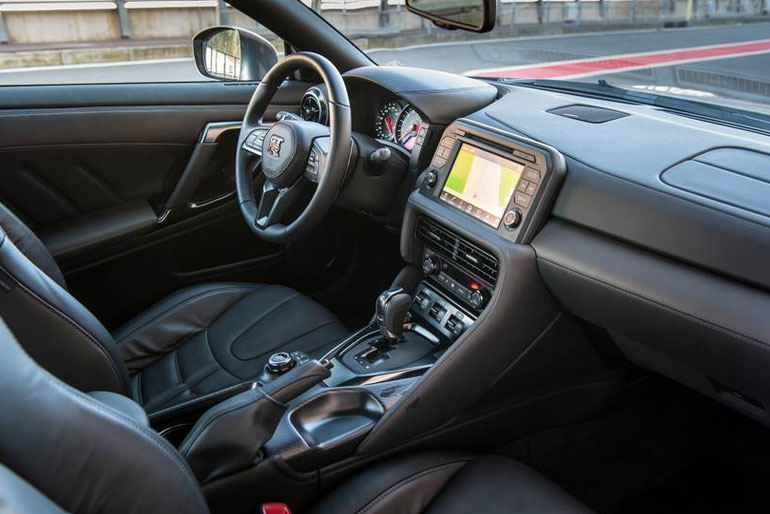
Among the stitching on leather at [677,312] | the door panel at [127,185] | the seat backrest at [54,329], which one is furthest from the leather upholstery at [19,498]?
the door panel at [127,185]

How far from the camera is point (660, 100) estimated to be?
193cm

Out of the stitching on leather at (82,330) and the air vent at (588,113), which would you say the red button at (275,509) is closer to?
the stitching on leather at (82,330)

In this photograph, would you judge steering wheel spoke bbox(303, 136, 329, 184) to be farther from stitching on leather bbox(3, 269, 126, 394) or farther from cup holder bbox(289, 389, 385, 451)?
stitching on leather bbox(3, 269, 126, 394)

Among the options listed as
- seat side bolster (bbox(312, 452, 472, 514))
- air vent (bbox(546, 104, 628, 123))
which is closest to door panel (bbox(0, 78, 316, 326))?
air vent (bbox(546, 104, 628, 123))

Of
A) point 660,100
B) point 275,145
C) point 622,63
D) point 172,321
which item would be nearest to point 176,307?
point 172,321

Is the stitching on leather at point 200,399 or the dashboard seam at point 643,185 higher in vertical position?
the dashboard seam at point 643,185

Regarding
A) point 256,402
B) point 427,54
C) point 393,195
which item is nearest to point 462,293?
point 393,195

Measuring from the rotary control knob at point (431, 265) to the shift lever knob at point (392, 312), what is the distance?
0.11m

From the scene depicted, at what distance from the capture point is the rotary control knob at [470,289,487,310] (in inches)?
68.5

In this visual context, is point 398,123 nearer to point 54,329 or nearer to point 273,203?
point 273,203

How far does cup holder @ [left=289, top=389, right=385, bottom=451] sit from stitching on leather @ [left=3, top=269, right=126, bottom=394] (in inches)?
17.4

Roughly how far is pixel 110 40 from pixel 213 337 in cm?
349

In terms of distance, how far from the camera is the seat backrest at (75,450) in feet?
2.15

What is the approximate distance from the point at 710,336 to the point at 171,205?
71.0 inches
